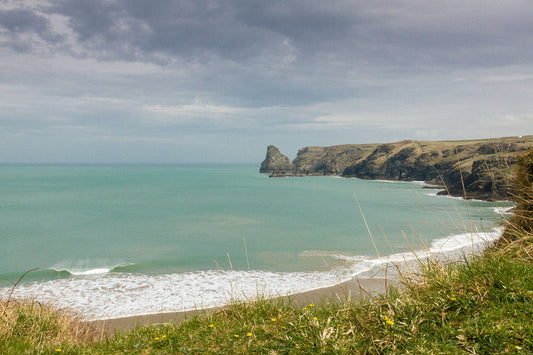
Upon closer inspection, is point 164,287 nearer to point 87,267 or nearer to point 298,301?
point 298,301

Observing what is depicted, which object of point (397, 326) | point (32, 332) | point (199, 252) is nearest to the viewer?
point (397, 326)

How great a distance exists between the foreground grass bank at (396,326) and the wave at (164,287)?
23.2 feet

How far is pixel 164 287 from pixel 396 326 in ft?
45.7

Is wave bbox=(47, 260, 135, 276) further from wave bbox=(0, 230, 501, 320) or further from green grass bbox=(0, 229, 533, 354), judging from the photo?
green grass bbox=(0, 229, 533, 354)

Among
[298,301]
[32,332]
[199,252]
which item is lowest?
[199,252]

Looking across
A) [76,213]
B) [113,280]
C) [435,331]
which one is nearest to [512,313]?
[435,331]

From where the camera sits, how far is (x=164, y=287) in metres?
15.0

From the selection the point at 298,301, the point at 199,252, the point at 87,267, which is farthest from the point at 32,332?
the point at 199,252

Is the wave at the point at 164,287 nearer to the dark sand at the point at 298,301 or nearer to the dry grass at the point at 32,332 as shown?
the dark sand at the point at 298,301

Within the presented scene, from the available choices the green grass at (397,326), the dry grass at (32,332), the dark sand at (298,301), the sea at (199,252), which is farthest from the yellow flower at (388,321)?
the dark sand at (298,301)

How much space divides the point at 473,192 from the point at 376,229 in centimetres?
3964

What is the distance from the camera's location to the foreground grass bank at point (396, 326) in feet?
9.84

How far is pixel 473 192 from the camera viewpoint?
188 ft

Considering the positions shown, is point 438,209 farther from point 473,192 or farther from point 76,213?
point 76,213
